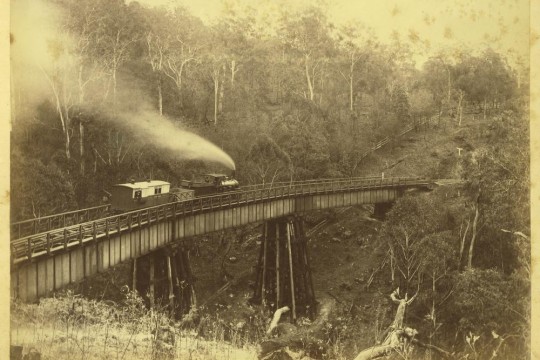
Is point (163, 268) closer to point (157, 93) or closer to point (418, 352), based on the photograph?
point (157, 93)

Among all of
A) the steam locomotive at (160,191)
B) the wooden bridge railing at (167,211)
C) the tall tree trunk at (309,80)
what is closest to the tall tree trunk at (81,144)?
the steam locomotive at (160,191)

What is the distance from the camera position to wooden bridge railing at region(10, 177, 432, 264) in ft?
24.4

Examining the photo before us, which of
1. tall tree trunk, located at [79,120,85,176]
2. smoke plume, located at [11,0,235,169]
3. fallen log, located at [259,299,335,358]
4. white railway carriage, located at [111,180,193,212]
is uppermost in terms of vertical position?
smoke plume, located at [11,0,235,169]

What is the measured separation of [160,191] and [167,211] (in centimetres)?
34

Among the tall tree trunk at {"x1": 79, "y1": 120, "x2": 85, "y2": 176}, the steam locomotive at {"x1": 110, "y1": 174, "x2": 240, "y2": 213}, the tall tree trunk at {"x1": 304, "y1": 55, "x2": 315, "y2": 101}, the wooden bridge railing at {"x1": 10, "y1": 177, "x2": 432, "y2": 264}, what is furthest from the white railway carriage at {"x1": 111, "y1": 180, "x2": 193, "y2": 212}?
the tall tree trunk at {"x1": 304, "y1": 55, "x2": 315, "y2": 101}

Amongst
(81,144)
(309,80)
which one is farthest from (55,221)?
(309,80)

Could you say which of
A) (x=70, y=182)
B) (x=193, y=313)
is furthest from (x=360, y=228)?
(x=70, y=182)

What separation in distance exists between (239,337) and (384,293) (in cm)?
270

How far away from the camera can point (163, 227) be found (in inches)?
344

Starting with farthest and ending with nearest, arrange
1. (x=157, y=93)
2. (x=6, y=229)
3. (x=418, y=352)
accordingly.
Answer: (x=418, y=352) < (x=157, y=93) < (x=6, y=229)

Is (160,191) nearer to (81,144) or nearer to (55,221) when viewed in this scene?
(81,144)

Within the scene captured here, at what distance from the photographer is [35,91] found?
7.80 meters

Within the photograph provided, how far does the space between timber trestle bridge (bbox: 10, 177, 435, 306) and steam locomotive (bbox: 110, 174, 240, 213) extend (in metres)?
0.12

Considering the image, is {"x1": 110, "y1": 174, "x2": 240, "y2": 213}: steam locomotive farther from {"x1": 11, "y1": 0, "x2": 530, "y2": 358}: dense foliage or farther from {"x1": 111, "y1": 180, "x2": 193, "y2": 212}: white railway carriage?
{"x1": 11, "y1": 0, "x2": 530, "y2": 358}: dense foliage
